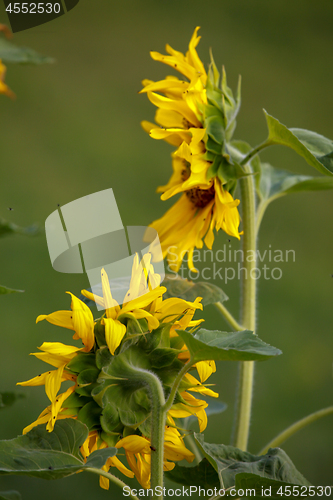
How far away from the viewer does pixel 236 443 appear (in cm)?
39

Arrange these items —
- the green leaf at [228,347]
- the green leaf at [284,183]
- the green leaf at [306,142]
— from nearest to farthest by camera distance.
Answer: the green leaf at [228,347]
the green leaf at [306,142]
the green leaf at [284,183]

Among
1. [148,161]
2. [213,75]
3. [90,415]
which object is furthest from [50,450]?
[148,161]

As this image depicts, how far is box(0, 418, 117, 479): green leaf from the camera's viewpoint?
0.71ft

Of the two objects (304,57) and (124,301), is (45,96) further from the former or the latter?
(304,57)

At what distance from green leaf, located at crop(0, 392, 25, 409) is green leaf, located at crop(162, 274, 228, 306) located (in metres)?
0.12

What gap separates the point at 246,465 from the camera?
0.88ft

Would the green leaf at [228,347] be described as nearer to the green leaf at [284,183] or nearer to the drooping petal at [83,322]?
the drooping petal at [83,322]

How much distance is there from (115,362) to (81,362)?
0.02 m

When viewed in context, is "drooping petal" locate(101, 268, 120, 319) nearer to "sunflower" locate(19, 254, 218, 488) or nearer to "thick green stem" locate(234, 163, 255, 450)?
"sunflower" locate(19, 254, 218, 488)

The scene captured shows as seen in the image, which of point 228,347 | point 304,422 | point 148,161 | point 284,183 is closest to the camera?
point 228,347

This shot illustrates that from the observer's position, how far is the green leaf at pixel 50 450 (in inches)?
8.5

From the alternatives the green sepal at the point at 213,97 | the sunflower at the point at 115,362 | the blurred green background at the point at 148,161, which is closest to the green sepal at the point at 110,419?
the sunflower at the point at 115,362

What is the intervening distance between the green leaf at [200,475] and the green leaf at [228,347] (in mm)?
93

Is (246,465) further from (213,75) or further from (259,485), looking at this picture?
(213,75)
